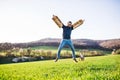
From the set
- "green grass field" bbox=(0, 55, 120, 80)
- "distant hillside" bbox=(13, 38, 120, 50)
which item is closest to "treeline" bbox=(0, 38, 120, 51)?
"distant hillside" bbox=(13, 38, 120, 50)

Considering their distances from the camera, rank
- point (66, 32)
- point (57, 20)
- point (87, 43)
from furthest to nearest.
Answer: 1. point (87, 43)
2. point (66, 32)
3. point (57, 20)

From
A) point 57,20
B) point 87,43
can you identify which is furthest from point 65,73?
point 87,43

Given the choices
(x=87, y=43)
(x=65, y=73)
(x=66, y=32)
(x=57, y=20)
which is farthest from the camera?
(x=87, y=43)

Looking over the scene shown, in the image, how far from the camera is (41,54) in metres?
25.1

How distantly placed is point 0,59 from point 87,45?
52.5 ft

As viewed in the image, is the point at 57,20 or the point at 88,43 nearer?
the point at 57,20

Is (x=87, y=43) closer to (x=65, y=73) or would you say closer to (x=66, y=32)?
(x=66, y=32)

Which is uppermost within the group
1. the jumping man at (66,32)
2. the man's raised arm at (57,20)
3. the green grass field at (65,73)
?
the man's raised arm at (57,20)

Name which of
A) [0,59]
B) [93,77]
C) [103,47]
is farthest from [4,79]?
[103,47]

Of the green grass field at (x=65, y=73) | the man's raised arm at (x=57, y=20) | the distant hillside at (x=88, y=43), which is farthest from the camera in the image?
the distant hillside at (x=88, y=43)

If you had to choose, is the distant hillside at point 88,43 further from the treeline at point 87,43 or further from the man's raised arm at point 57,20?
the man's raised arm at point 57,20

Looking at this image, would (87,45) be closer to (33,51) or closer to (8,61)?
(33,51)

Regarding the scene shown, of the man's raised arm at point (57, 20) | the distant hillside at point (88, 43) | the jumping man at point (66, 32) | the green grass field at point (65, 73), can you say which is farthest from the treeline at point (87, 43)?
the green grass field at point (65, 73)

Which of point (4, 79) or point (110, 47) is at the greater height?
point (110, 47)
